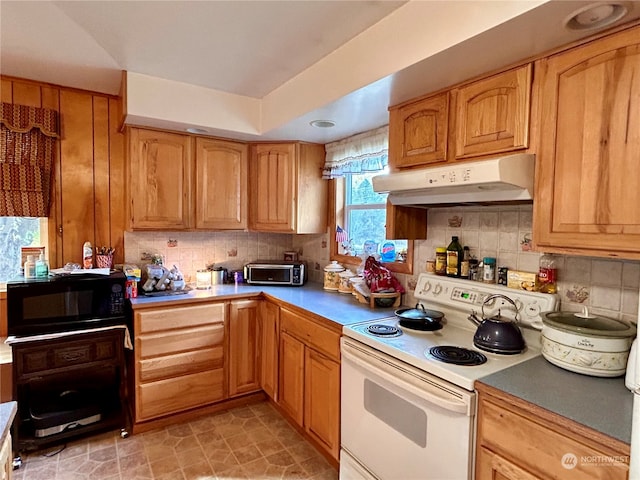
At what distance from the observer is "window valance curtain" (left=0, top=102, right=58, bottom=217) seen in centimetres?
233

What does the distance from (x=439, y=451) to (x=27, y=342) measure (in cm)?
225

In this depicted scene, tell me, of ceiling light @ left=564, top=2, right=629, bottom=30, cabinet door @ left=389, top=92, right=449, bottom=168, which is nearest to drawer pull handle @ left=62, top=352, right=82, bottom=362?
cabinet door @ left=389, top=92, right=449, bottom=168

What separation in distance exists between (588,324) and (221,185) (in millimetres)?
2472

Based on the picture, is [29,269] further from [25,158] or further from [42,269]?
[25,158]

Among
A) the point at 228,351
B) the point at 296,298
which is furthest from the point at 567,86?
the point at 228,351

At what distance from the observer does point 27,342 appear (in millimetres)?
2072

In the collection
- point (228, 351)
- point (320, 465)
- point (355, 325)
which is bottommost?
point (320, 465)

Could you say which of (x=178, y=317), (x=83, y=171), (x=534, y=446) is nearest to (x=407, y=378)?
(x=534, y=446)

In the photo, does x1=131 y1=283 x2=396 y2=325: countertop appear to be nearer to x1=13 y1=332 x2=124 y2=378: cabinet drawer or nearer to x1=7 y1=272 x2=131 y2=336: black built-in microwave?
x1=7 y1=272 x2=131 y2=336: black built-in microwave

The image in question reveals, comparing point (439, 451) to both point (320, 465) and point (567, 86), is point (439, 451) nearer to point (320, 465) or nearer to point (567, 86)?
point (320, 465)

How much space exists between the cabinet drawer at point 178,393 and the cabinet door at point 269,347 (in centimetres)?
32

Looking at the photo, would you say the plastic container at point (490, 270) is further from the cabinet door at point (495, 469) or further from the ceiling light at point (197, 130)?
the ceiling light at point (197, 130)

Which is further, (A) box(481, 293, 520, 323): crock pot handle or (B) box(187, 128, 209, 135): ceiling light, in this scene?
(B) box(187, 128, 209, 135): ceiling light

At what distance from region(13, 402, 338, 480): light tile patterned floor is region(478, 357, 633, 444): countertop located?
4.23ft
